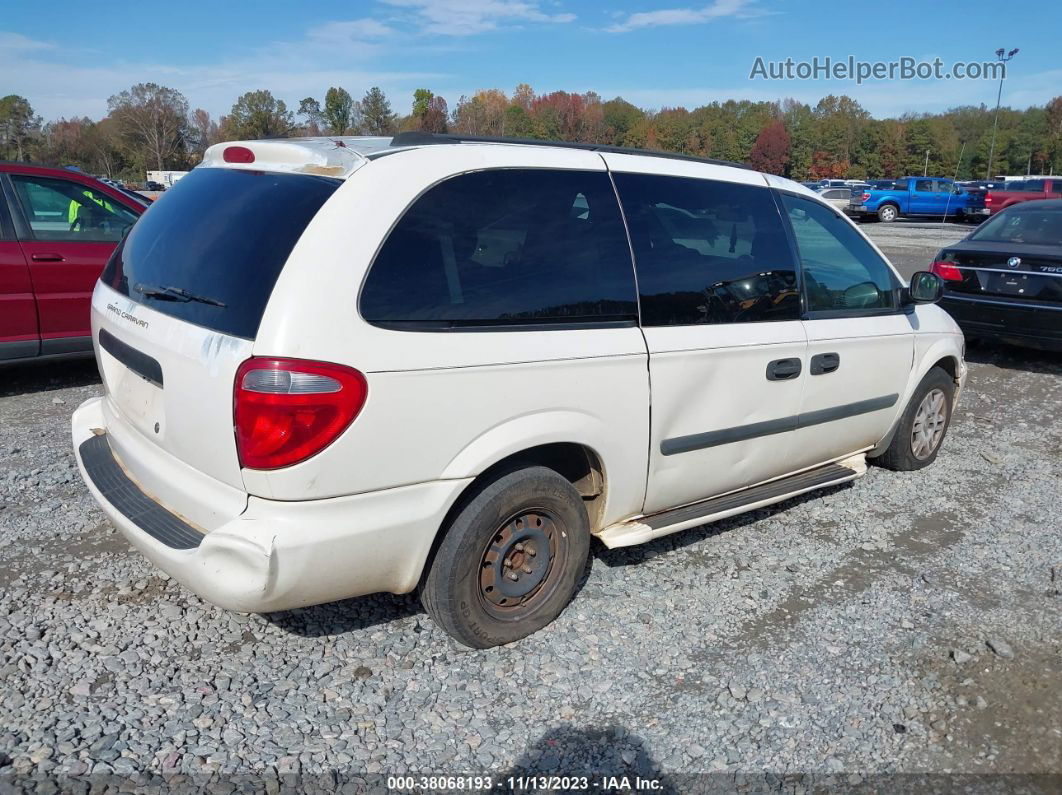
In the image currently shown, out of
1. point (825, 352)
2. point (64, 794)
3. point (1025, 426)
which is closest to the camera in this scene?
point (64, 794)

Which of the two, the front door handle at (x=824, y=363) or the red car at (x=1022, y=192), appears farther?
the red car at (x=1022, y=192)

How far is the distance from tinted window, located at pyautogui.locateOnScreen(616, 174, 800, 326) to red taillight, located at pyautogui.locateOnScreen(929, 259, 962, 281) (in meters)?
4.90

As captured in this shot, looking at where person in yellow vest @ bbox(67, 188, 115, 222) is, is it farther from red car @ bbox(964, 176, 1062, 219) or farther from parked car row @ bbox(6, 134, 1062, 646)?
red car @ bbox(964, 176, 1062, 219)

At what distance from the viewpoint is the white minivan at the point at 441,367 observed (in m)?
2.50

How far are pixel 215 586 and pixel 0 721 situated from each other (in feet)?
2.75

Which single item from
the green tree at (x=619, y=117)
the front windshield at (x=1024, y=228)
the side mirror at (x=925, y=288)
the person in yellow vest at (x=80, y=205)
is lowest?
the side mirror at (x=925, y=288)

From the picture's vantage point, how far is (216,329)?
8.46 ft

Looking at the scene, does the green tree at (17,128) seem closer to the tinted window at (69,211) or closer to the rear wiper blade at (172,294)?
the tinted window at (69,211)

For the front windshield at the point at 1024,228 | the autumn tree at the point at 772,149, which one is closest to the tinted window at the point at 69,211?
the front windshield at the point at 1024,228

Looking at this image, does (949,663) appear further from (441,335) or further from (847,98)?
(847,98)

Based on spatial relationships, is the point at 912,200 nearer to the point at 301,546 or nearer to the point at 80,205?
the point at 80,205

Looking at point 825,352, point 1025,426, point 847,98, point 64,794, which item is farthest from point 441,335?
point 847,98

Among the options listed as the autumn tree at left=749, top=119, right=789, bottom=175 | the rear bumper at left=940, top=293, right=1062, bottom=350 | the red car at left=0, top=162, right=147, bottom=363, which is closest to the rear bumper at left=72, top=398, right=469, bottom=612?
the red car at left=0, top=162, right=147, bottom=363

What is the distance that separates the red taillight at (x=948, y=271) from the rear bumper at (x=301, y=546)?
6929 millimetres
